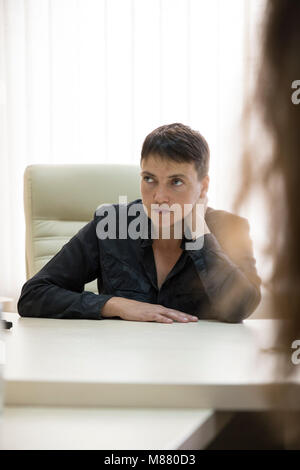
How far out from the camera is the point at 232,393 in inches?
23.2

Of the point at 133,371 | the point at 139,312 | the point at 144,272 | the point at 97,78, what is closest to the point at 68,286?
the point at 144,272

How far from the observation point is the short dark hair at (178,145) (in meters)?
1.37

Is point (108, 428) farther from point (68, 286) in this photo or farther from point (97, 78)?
point (97, 78)

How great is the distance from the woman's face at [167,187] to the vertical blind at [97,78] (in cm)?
138

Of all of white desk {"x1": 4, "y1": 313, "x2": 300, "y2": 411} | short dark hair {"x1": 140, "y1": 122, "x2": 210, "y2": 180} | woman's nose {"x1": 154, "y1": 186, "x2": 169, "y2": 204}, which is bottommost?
white desk {"x1": 4, "y1": 313, "x2": 300, "y2": 411}

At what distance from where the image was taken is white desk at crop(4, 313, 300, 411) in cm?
59

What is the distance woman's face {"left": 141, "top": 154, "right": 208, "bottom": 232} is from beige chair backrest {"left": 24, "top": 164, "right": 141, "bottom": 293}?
1.47 feet

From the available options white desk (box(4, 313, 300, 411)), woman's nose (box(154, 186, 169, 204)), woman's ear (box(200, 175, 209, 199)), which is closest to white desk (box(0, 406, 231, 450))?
white desk (box(4, 313, 300, 411))

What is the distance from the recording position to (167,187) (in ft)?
4.52

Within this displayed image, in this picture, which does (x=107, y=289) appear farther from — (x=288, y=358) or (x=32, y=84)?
(x=32, y=84)

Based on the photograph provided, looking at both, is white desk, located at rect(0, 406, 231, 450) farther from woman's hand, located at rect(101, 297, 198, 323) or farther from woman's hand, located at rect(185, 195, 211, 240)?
woman's hand, located at rect(185, 195, 211, 240)

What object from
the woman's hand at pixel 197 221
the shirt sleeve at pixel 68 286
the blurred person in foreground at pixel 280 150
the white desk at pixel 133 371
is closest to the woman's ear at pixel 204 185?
the woman's hand at pixel 197 221

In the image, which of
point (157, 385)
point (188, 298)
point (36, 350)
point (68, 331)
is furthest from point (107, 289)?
point (157, 385)

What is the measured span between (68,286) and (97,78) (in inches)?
70.7
